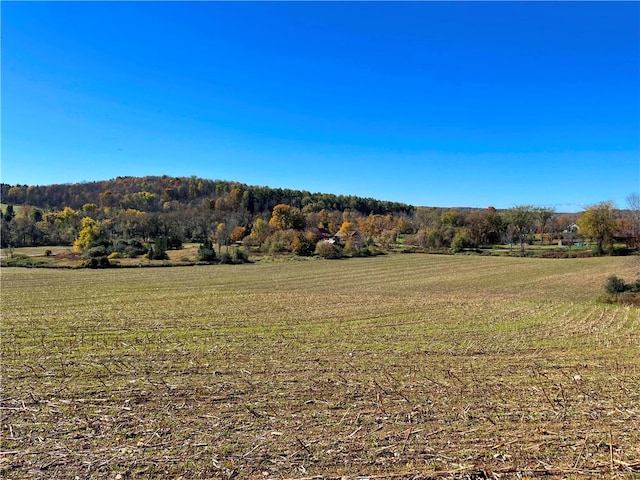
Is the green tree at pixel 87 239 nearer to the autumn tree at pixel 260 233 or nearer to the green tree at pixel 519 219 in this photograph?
the autumn tree at pixel 260 233

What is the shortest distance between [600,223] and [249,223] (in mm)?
70196

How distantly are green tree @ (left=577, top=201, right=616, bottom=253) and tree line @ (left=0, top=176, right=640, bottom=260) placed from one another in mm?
138

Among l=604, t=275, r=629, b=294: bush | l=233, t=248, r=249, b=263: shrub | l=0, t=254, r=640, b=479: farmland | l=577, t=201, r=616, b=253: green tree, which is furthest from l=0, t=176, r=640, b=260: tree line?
l=0, t=254, r=640, b=479: farmland

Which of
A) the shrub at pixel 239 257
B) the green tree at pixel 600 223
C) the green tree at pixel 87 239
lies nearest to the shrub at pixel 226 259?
the shrub at pixel 239 257

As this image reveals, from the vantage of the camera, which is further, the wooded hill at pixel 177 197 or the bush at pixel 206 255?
the wooded hill at pixel 177 197

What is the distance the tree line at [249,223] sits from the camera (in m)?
64.8

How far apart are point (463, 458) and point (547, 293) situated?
26.7 meters

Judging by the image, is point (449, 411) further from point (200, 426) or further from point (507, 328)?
point (507, 328)

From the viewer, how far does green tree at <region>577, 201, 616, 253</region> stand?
63594 millimetres

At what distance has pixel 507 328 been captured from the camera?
15055mm

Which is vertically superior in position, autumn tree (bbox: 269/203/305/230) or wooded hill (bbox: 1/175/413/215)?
wooded hill (bbox: 1/175/413/215)

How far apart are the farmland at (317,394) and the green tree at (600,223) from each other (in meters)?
56.0

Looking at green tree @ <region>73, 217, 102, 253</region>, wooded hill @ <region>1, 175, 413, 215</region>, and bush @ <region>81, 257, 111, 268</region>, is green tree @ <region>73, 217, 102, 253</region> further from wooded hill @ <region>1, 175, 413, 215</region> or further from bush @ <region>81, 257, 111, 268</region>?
wooded hill @ <region>1, 175, 413, 215</region>

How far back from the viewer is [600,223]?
210 feet
